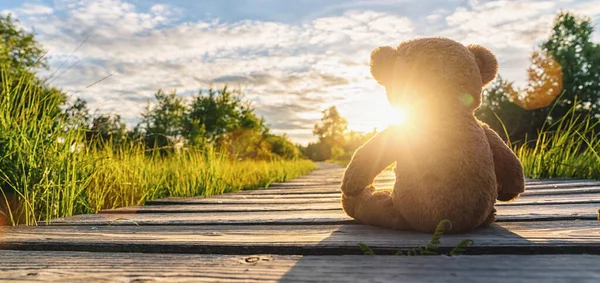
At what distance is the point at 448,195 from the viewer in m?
1.43

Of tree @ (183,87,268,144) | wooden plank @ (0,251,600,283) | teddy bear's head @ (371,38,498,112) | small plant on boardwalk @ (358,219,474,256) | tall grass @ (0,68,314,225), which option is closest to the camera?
wooden plank @ (0,251,600,283)

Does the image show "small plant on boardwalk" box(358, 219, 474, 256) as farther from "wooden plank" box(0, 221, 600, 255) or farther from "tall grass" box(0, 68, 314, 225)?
"tall grass" box(0, 68, 314, 225)

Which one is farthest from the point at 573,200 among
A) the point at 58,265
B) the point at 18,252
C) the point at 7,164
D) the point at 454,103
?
the point at 7,164

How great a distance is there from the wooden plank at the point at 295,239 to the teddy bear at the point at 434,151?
9 centimetres

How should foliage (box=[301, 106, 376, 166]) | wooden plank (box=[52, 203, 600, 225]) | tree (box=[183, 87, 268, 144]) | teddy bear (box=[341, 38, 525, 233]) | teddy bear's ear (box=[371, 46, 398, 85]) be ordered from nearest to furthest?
teddy bear (box=[341, 38, 525, 233])
teddy bear's ear (box=[371, 46, 398, 85])
wooden plank (box=[52, 203, 600, 225])
tree (box=[183, 87, 268, 144])
foliage (box=[301, 106, 376, 166])

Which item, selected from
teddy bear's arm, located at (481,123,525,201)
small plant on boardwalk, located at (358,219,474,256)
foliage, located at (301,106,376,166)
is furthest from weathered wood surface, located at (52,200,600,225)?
foliage, located at (301,106,376,166)

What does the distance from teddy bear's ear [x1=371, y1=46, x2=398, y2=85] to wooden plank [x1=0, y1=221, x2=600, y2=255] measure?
2.18ft

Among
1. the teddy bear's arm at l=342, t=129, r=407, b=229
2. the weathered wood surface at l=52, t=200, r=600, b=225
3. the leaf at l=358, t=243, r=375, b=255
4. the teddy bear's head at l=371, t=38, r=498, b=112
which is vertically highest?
the teddy bear's head at l=371, t=38, r=498, b=112

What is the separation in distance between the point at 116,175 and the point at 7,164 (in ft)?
3.15

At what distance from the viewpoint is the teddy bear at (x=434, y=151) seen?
4.73 ft

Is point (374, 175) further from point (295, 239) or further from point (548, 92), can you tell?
point (548, 92)

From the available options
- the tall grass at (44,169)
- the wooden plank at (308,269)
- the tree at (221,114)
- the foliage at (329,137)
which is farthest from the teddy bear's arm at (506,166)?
the foliage at (329,137)

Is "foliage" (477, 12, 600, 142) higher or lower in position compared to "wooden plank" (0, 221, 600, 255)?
higher

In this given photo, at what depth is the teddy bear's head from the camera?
1544 mm
